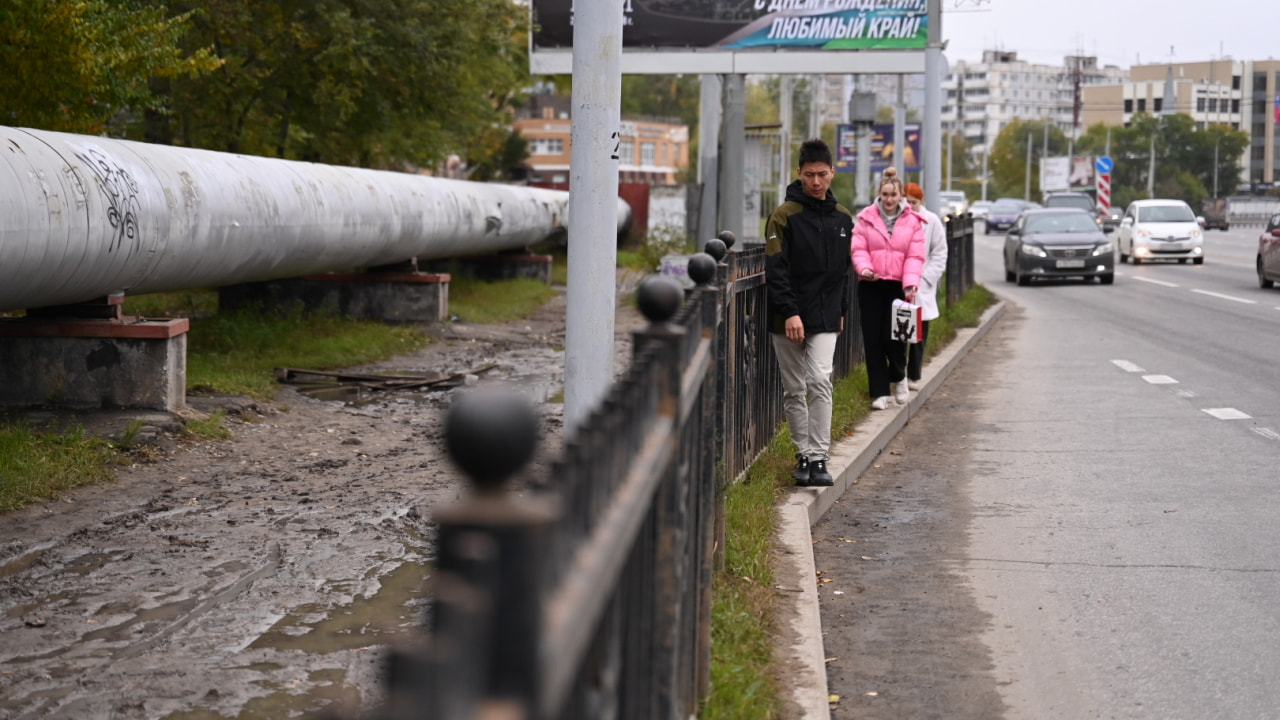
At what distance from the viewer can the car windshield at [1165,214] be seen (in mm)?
36906

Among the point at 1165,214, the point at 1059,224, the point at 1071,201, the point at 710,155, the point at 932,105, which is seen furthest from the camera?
the point at 1071,201

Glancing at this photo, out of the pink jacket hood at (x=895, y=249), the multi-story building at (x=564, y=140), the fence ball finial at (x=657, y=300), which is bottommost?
the fence ball finial at (x=657, y=300)

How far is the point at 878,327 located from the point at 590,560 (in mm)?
9016

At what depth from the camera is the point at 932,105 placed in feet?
68.8

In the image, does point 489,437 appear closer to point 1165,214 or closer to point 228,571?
point 228,571

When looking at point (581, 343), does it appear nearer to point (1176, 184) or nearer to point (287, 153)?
point (287, 153)

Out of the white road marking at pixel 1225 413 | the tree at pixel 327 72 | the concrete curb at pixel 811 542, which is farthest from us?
the tree at pixel 327 72

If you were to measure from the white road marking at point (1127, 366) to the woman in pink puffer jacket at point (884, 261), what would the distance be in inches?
192

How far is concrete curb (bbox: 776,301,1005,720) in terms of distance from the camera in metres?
4.73

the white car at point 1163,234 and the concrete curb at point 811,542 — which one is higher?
the white car at point 1163,234

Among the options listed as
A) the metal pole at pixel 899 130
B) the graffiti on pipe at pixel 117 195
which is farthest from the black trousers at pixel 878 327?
the metal pole at pixel 899 130

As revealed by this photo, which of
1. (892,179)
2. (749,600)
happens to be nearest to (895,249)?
(892,179)

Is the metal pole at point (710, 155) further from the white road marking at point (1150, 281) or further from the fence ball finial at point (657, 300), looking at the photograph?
the fence ball finial at point (657, 300)

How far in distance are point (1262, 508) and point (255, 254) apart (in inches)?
291
